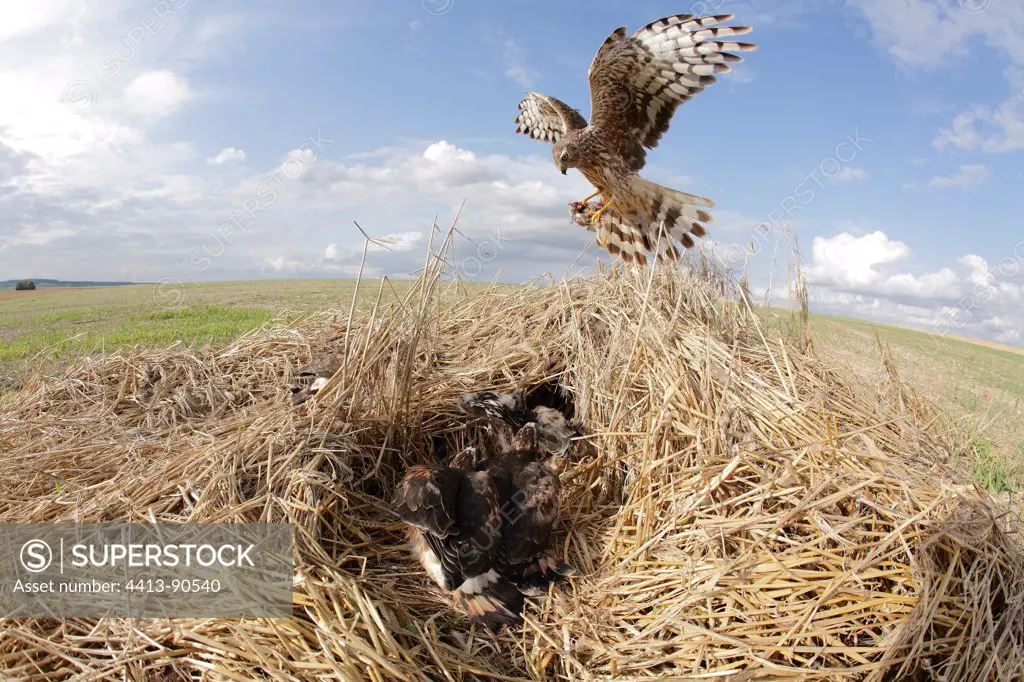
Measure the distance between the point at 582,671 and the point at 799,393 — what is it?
1.94m

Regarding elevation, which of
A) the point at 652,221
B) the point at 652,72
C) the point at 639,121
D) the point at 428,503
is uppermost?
the point at 652,72

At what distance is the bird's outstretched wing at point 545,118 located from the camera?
6.44 m

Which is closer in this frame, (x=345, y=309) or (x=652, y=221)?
(x=345, y=309)

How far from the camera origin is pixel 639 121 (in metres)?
5.61

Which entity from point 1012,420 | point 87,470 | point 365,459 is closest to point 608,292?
point 365,459

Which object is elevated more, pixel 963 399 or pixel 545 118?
pixel 545 118

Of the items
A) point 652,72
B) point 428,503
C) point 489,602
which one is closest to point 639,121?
point 652,72

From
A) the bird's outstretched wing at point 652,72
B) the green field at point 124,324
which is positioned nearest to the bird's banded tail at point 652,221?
the bird's outstretched wing at point 652,72

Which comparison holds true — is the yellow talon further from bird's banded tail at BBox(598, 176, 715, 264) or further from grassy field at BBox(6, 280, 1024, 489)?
grassy field at BBox(6, 280, 1024, 489)

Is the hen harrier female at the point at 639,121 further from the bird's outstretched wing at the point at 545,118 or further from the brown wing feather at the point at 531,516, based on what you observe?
the brown wing feather at the point at 531,516

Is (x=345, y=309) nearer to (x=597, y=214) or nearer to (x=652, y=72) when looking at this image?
(x=597, y=214)

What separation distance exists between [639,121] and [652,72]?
56 centimetres

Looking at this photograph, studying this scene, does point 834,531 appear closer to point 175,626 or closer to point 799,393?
point 799,393

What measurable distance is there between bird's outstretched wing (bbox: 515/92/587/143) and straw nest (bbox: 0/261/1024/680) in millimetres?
3250
